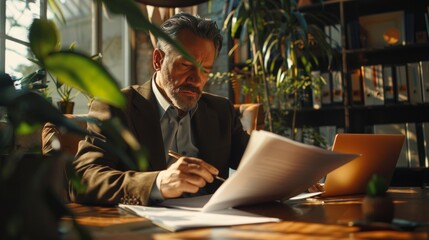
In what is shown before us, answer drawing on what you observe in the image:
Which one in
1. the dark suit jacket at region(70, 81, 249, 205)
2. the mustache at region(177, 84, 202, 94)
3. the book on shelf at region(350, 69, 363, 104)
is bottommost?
the dark suit jacket at region(70, 81, 249, 205)

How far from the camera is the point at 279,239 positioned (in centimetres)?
63

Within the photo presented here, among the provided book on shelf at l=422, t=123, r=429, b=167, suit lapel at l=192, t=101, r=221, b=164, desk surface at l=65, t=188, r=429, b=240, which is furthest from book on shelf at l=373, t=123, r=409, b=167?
desk surface at l=65, t=188, r=429, b=240

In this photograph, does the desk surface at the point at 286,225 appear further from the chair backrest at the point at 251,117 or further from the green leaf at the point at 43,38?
the chair backrest at the point at 251,117

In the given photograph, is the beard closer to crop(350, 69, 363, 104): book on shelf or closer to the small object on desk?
the small object on desk

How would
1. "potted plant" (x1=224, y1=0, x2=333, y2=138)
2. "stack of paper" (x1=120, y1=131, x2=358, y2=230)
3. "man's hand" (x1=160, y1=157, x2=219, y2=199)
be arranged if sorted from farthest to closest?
"potted plant" (x1=224, y1=0, x2=333, y2=138) → "man's hand" (x1=160, y1=157, x2=219, y2=199) → "stack of paper" (x1=120, y1=131, x2=358, y2=230)

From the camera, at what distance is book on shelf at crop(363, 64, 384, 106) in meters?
3.20

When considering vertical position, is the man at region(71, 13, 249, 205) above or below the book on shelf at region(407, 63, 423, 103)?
below

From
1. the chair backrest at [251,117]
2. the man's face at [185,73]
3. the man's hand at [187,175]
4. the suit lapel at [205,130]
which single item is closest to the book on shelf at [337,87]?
the chair backrest at [251,117]

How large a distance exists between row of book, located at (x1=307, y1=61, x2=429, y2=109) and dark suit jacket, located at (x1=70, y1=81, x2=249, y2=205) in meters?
1.68

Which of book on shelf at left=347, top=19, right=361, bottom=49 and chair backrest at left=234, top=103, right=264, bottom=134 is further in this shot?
book on shelf at left=347, top=19, right=361, bottom=49

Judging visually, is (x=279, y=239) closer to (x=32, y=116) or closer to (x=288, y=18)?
(x=32, y=116)

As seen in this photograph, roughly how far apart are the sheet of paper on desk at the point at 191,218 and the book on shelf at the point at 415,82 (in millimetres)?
2611

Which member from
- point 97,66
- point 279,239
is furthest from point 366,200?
point 97,66

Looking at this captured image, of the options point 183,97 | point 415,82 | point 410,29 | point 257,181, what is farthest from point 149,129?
point 410,29
